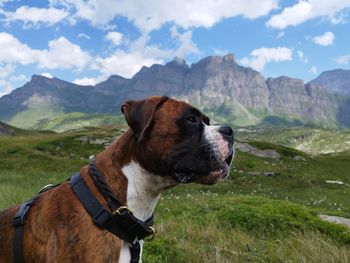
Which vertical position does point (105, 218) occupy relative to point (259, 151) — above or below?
above

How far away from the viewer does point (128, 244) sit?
5.13 m

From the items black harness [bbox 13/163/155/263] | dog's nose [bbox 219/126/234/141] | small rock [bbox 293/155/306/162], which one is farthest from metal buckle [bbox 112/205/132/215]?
small rock [bbox 293/155/306/162]

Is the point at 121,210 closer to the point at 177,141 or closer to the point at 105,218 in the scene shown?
the point at 105,218

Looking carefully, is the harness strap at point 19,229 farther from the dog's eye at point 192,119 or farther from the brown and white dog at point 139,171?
the dog's eye at point 192,119

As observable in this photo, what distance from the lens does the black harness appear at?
4.95 m

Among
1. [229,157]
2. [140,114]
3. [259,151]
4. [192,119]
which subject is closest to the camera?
[140,114]

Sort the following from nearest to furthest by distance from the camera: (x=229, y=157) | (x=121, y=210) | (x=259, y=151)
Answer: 1. (x=121, y=210)
2. (x=229, y=157)
3. (x=259, y=151)

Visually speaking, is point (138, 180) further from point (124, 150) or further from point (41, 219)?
point (41, 219)

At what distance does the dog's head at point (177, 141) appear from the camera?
527 centimetres

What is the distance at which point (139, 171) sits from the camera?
5293mm

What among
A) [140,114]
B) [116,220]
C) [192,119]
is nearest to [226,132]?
[192,119]

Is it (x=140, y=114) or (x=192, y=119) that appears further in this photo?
(x=192, y=119)

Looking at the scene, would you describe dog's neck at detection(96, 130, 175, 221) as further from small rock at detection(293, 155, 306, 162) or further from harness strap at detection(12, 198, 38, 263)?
small rock at detection(293, 155, 306, 162)

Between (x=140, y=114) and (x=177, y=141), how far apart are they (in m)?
0.53
